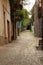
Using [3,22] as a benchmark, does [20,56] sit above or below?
below

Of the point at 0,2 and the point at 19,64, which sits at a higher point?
the point at 0,2

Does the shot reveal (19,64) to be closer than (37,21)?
Yes

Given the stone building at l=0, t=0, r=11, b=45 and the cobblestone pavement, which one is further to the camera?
the stone building at l=0, t=0, r=11, b=45

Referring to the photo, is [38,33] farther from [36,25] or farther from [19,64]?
[19,64]

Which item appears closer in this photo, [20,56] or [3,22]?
[20,56]

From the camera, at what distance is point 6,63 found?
784cm

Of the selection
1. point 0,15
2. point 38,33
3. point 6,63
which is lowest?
point 38,33

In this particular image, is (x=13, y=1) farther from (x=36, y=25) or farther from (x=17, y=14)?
(x=36, y=25)

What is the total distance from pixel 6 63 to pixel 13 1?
19.5 meters

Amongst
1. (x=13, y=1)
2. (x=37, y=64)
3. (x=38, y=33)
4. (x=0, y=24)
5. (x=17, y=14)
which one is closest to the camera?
(x=37, y=64)

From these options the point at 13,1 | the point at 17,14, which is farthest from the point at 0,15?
the point at 17,14

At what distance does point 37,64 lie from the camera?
761 centimetres

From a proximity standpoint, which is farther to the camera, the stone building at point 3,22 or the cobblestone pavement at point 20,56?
the stone building at point 3,22

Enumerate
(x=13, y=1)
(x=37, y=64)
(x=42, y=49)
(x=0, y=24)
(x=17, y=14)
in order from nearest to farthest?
1. (x=37, y=64)
2. (x=42, y=49)
3. (x=0, y=24)
4. (x=13, y=1)
5. (x=17, y=14)
